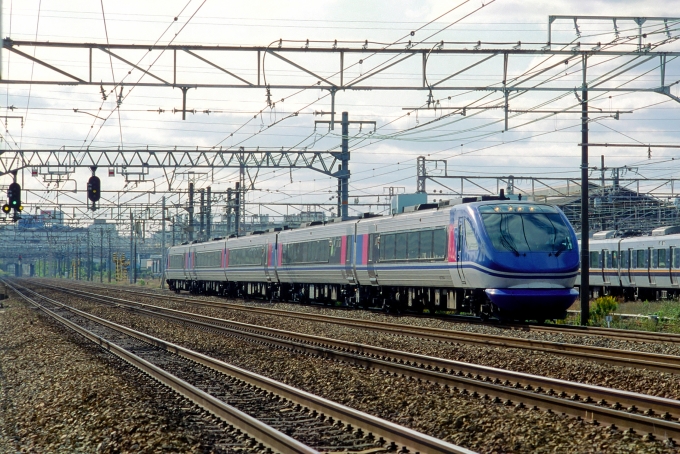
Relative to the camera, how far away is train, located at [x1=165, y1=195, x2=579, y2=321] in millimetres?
22172

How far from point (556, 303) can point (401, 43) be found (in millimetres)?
7418

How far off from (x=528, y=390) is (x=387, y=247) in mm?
16667

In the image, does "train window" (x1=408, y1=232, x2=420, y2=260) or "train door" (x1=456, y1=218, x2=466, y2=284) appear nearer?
"train door" (x1=456, y1=218, x2=466, y2=284)

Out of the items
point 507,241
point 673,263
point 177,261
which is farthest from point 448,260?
point 177,261

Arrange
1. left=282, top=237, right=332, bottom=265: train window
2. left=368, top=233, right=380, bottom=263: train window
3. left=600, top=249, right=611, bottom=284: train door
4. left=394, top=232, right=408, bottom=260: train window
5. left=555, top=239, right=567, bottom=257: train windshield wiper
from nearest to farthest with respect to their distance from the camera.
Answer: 1. left=555, top=239, right=567, bottom=257: train windshield wiper
2. left=394, top=232, right=408, bottom=260: train window
3. left=368, top=233, right=380, bottom=263: train window
4. left=282, top=237, right=332, bottom=265: train window
5. left=600, top=249, right=611, bottom=284: train door

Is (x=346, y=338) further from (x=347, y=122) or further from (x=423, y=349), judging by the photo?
(x=347, y=122)

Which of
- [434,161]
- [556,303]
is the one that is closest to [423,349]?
[556,303]

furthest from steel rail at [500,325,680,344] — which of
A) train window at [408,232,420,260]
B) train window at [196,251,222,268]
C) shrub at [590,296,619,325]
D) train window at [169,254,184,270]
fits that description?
train window at [169,254,184,270]

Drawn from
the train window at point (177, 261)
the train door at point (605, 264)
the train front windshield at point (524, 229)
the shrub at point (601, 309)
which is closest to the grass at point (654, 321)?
the shrub at point (601, 309)

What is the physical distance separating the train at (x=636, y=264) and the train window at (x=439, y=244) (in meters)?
14.8

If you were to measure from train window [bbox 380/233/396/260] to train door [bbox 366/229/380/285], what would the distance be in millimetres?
347

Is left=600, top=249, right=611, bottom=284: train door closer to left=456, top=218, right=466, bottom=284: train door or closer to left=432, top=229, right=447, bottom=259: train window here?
left=432, top=229, right=447, bottom=259: train window

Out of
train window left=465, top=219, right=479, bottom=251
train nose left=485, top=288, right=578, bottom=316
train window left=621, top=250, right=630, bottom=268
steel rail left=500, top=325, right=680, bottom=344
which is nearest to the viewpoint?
steel rail left=500, top=325, right=680, bottom=344

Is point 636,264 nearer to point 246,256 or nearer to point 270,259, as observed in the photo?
point 270,259
